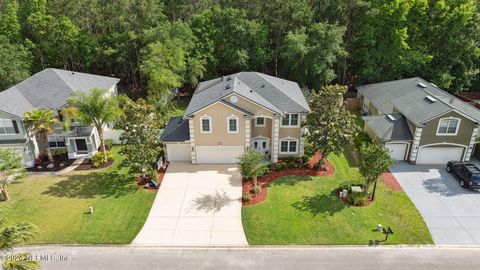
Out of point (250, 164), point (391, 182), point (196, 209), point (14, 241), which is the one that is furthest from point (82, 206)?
point (391, 182)

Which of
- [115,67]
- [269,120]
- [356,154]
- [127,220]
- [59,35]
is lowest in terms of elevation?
[127,220]

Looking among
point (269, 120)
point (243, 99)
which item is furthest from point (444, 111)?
point (243, 99)

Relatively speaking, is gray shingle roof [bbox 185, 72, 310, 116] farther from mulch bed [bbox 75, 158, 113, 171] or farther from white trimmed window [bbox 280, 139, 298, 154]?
mulch bed [bbox 75, 158, 113, 171]

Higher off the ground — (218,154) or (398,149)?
(398,149)

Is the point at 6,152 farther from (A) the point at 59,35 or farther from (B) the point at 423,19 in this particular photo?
(B) the point at 423,19

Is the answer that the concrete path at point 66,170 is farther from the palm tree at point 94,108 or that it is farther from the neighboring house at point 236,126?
the neighboring house at point 236,126

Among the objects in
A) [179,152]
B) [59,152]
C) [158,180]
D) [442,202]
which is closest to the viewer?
[442,202]

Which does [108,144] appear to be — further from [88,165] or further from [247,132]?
[247,132]
